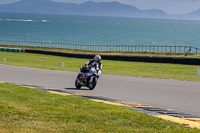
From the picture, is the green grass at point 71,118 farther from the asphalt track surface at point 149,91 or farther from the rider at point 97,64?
the rider at point 97,64

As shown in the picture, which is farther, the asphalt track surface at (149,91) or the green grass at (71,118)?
the asphalt track surface at (149,91)

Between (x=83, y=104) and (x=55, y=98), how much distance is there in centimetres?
167

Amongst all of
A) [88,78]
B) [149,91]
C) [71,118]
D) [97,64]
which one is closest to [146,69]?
[88,78]

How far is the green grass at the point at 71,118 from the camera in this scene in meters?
8.42

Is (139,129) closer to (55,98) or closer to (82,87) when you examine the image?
(55,98)

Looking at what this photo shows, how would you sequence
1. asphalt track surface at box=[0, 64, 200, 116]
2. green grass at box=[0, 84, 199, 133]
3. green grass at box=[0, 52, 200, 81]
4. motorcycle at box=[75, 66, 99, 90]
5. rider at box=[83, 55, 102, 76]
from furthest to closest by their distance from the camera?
green grass at box=[0, 52, 200, 81]
motorcycle at box=[75, 66, 99, 90]
rider at box=[83, 55, 102, 76]
asphalt track surface at box=[0, 64, 200, 116]
green grass at box=[0, 84, 199, 133]

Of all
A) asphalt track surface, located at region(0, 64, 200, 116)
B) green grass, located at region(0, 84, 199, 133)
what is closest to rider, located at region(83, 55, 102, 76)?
asphalt track surface, located at region(0, 64, 200, 116)

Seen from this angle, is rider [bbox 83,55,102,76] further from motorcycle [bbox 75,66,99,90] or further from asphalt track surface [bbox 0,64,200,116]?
asphalt track surface [bbox 0,64,200,116]

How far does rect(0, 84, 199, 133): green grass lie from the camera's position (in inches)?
→ 332

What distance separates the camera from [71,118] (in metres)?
9.61

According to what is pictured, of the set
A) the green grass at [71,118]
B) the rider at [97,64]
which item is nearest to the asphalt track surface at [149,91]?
the rider at [97,64]

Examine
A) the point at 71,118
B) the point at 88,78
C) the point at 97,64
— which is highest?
the point at 97,64

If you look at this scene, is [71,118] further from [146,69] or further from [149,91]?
[146,69]

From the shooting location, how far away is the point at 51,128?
8344 millimetres
